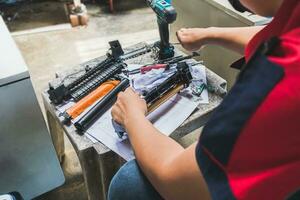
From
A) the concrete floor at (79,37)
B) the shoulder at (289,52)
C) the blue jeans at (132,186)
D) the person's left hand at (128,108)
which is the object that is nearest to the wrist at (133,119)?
the person's left hand at (128,108)

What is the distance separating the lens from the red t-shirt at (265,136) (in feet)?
1.46

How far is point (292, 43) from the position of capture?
18.1 inches

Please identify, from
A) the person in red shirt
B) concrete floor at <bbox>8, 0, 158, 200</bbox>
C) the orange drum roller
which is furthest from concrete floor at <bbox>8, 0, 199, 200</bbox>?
the person in red shirt

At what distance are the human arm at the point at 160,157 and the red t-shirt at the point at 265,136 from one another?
0.20 feet

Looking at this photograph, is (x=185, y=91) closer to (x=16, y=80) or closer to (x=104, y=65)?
(x=104, y=65)

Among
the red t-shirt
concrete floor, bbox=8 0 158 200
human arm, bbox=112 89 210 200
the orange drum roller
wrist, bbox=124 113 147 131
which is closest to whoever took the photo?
the red t-shirt

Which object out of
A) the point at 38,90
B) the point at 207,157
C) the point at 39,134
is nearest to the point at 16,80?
the point at 39,134

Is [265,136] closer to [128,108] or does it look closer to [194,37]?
[128,108]

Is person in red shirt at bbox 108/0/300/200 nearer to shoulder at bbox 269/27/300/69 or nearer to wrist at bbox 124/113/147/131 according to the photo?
shoulder at bbox 269/27/300/69

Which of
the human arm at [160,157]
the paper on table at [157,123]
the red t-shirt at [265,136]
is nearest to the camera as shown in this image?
the red t-shirt at [265,136]

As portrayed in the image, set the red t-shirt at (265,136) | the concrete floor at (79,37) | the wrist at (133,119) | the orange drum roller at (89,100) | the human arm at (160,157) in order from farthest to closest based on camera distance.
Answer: the concrete floor at (79,37) < the orange drum roller at (89,100) < the wrist at (133,119) < the human arm at (160,157) < the red t-shirt at (265,136)

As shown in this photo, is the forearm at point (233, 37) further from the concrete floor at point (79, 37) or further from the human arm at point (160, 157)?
the concrete floor at point (79, 37)

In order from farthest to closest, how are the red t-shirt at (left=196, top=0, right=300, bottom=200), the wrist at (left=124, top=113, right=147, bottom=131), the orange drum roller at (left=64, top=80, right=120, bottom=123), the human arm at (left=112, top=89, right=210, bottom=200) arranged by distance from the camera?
the orange drum roller at (left=64, top=80, right=120, bottom=123) → the wrist at (left=124, top=113, right=147, bottom=131) → the human arm at (left=112, top=89, right=210, bottom=200) → the red t-shirt at (left=196, top=0, right=300, bottom=200)

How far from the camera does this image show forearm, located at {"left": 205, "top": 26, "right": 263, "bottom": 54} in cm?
107
